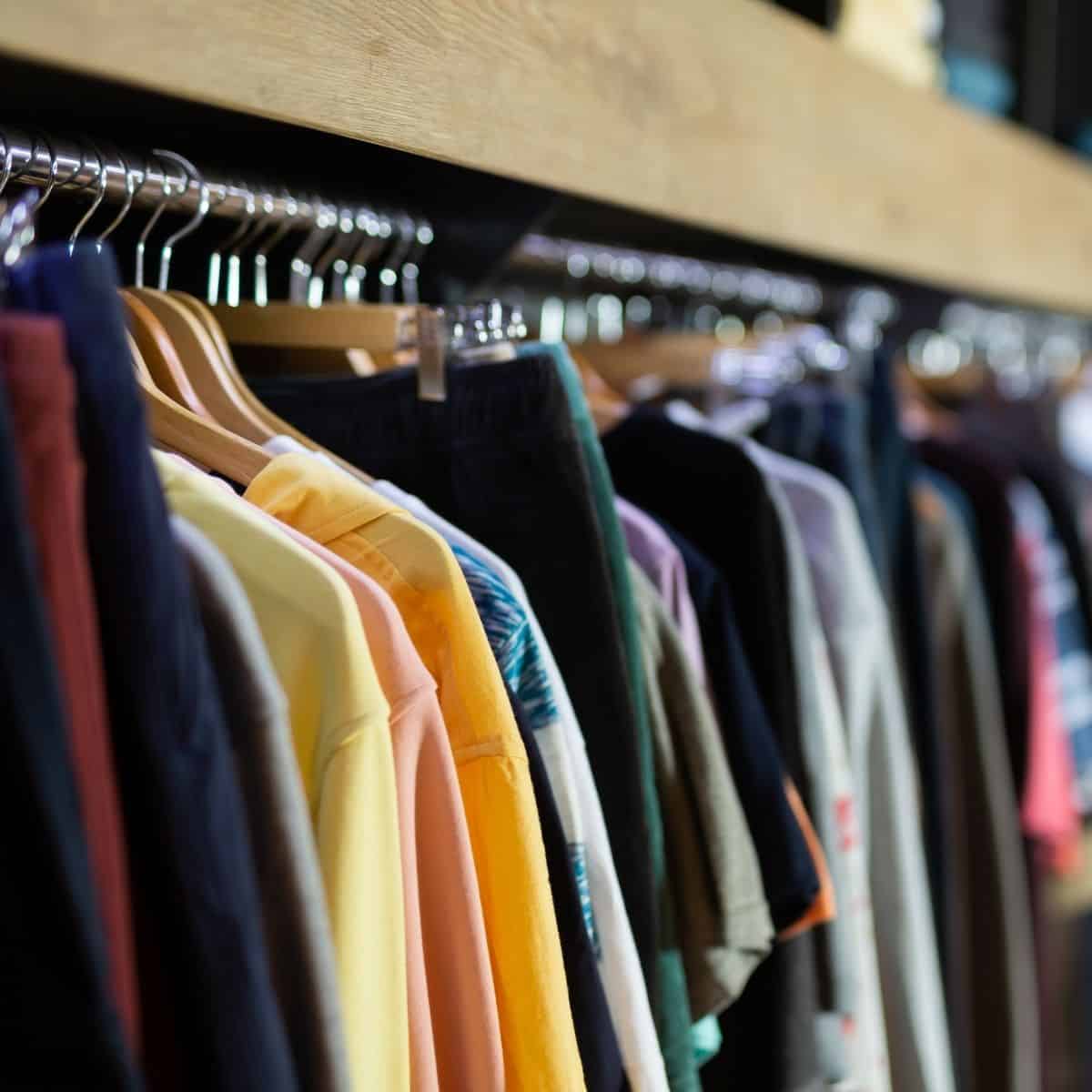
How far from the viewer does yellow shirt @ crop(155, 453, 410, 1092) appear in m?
0.54

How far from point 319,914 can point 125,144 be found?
0.55m

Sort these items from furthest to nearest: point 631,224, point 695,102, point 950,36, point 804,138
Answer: point 950,36 < point 631,224 < point 804,138 < point 695,102

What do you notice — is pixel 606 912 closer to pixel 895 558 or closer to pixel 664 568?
pixel 664 568

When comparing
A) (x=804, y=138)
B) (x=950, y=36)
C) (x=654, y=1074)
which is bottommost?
(x=654, y=1074)

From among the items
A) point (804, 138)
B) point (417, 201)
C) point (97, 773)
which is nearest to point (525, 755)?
point (97, 773)

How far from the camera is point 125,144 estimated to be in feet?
2.77

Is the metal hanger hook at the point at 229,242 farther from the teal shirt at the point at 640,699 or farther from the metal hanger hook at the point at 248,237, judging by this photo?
the teal shirt at the point at 640,699

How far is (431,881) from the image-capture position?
60 cm

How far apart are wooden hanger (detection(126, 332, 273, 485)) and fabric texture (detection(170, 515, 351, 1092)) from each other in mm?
174

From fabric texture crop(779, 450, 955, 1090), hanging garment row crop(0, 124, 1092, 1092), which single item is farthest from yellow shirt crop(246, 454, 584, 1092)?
fabric texture crop(779, 450, 955, 1090)

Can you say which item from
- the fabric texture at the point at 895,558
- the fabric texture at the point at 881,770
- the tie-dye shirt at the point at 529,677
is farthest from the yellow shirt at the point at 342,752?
the fabric texture at the point at 895,558

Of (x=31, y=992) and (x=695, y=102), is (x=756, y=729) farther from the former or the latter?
(x=31, y=992)

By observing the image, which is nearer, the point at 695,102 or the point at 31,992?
the point at 31,992

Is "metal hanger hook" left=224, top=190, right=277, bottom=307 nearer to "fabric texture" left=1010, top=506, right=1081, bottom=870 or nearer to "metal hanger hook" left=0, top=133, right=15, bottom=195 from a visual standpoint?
"metal hanger hook" left=0, top=133, right=15, bottom=195
